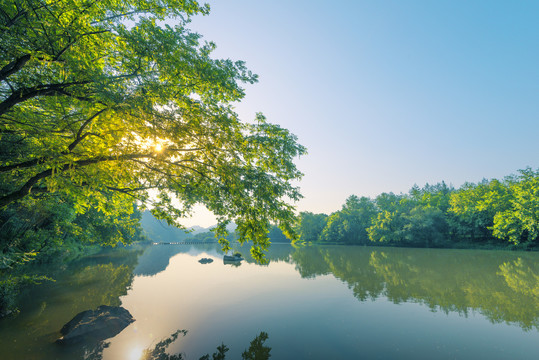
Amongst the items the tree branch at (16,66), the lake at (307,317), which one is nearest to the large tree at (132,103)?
the tree branch at (16,66)

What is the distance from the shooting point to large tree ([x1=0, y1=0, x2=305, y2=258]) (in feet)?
15.4

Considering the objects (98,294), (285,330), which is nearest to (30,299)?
(98,294)

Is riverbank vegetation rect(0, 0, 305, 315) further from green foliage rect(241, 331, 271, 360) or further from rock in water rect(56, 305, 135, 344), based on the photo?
rock in water rect(56, 305, 135, 344)

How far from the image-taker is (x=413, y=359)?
8383 mm

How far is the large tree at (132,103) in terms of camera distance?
4.69 meters

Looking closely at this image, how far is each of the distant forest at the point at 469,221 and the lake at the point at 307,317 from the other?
124ft

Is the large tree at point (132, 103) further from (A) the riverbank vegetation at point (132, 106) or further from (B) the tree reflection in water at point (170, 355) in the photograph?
(B) the tree reflection in water at point (170, 355)

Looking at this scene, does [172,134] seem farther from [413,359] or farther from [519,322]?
[519,322]

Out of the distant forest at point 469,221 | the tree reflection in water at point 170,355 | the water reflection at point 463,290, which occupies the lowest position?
the tree reflection in water at point 170,355

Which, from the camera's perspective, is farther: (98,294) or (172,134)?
(98,294)

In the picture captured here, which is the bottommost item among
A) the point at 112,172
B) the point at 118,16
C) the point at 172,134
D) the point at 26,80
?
the point at 112,172

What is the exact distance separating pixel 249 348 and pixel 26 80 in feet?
36.1

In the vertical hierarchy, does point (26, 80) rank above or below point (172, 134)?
above

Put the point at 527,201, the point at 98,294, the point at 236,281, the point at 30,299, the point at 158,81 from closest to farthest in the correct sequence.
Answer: the point at 158,81, the point at 30,299, the point at 98,294, the point at 236,281, the point at 527,201
